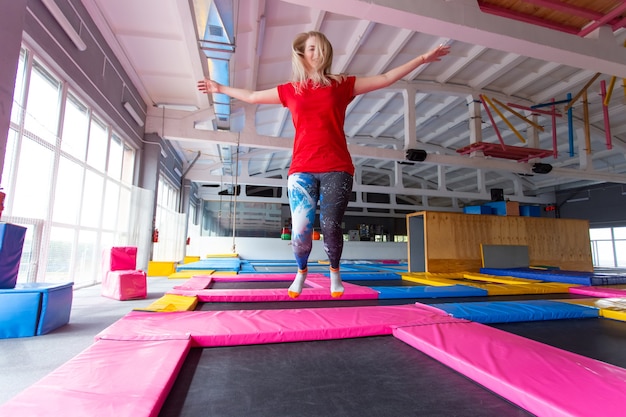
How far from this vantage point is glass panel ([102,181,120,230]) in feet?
17.2

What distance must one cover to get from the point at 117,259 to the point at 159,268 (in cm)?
249

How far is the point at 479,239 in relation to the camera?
19.8 feet

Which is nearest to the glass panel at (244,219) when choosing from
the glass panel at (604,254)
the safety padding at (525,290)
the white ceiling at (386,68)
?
the white ceiling at (386,68)

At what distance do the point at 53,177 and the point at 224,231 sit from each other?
31.4 feet

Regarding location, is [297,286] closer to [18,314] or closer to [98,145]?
[18,314]

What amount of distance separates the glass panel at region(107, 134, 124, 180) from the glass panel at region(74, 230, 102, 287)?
114 cm

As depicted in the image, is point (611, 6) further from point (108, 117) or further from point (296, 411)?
point (108, 117)

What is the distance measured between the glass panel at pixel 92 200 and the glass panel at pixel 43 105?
0.97m

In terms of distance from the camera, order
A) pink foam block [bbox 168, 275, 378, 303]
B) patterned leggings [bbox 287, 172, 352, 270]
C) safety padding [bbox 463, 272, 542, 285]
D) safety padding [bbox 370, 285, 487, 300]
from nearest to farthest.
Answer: patterned leggings [bbox 287, 172, 352, 270], pink foam block [bbox 168, 275, 378, 303], safety padding [bbox 370, 285, 487, 300], safety padding [bbox 463, 272, 542, 285]

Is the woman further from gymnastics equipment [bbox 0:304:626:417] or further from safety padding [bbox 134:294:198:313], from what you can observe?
safety padding [bbox 134:294:198:313]

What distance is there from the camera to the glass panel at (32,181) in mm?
3188

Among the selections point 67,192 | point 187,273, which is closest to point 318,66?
point 67,192

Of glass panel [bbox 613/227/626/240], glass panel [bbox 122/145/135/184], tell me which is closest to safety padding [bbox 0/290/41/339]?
glass panel [bbox 122/145/135/184]

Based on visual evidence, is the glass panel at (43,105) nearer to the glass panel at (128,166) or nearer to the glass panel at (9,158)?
the glass panel at (9,158)
